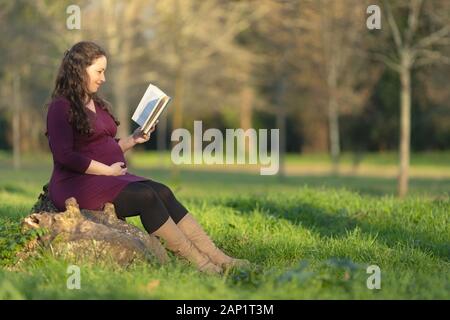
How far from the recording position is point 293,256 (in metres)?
6.73

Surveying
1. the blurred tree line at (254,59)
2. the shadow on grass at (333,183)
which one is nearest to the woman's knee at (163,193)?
the shadow on grass at (333,183)

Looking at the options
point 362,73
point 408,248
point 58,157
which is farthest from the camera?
point 362,73

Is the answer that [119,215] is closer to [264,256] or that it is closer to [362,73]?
[264,256]

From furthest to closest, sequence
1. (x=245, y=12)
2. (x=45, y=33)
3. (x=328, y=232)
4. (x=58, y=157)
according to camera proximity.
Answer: (x=245, y=12) → (x=45, y=33) → (x=328, y=232) → (x=58, y=157)

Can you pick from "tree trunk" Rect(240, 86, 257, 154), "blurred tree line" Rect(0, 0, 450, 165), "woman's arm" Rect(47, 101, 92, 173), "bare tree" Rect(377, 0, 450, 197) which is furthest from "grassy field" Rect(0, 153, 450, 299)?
"tree trunk" Rect(240, 86, 257, 154)

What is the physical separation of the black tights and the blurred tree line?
43.4 ft

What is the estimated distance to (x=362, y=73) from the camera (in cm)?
3828

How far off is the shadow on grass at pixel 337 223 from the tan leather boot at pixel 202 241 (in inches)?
65.2

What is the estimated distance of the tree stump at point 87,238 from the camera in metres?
5.85

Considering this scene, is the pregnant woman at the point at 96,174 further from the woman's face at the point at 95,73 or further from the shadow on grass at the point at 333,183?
the shadow on grass at the point at 333,183

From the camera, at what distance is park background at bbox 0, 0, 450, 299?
5430 mm

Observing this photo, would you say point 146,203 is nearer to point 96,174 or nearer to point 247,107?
point 96,174
